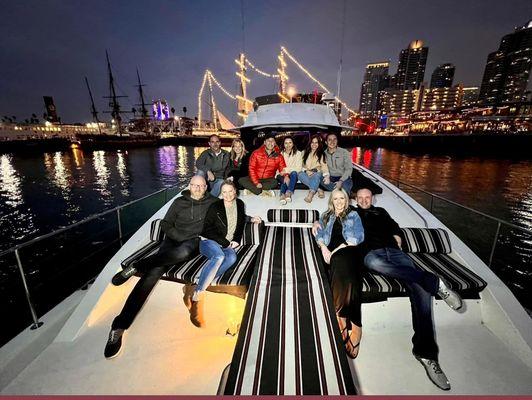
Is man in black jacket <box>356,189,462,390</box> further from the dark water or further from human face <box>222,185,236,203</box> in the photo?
the dark water

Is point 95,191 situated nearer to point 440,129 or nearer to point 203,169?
point 203,169

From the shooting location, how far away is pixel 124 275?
3102 millimetres

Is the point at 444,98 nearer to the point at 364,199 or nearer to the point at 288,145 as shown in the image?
the point at 288,145

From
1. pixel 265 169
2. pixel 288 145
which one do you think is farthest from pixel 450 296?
pixel 288 145

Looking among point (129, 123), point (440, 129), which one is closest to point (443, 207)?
point (440, 129)

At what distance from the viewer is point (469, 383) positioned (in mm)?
2354

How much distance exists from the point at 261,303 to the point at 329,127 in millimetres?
5352

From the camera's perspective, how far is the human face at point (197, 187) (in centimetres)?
364

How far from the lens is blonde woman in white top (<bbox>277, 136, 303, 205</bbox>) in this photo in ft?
17.0

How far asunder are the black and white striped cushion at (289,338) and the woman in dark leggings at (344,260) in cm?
18

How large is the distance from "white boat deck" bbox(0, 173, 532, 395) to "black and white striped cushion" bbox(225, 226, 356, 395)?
0.65 meters

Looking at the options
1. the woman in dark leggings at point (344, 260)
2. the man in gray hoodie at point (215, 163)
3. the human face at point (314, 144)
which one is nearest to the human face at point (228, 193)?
the woman in dark leggings at point (344, 260)

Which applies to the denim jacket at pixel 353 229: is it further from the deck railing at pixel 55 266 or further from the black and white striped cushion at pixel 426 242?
the deck railing at pixel 55 266

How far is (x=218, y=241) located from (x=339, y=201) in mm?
1793
